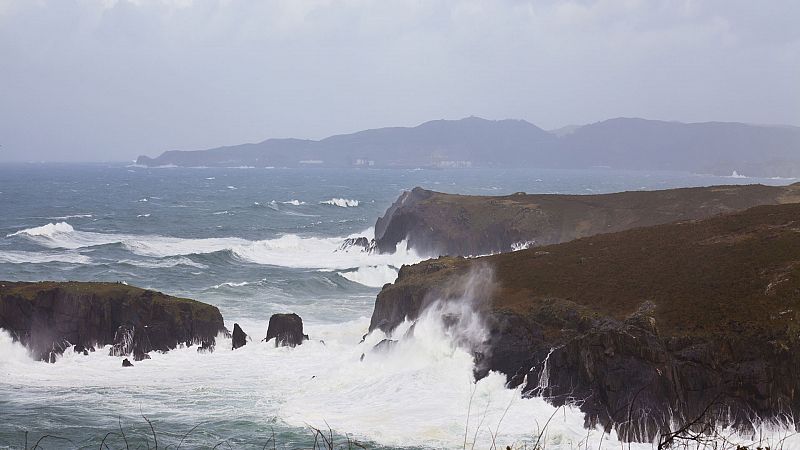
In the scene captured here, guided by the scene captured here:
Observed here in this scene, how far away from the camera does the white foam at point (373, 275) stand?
172 ft

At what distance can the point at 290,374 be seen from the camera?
92.8 ft

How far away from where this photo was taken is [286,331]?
32281mm

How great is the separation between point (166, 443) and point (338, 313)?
849 inches

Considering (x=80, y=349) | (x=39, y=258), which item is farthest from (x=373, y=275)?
(x=39, y=258)

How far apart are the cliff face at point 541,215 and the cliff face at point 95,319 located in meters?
28.1

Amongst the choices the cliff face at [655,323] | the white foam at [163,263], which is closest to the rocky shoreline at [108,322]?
the cliff face at [655,323]

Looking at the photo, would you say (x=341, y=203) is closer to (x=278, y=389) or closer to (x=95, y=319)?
(x=95, y=319)

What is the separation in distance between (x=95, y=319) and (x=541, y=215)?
3427 cm

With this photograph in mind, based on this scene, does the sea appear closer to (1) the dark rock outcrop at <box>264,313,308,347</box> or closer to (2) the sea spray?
(1) the dark rock outcrop at <box>264,313,308,347</box>

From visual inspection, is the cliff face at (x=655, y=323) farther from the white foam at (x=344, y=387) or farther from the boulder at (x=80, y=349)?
the boulder at (x=80, y=349)

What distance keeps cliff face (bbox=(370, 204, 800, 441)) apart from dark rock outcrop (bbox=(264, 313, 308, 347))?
3.70 m

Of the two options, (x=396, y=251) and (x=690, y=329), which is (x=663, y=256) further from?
(x=396, y=251)

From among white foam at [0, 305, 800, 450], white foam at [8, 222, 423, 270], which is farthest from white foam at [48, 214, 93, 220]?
white foam at [0, 305, 800, 450]

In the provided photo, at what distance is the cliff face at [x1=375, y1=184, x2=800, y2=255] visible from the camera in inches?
2105
